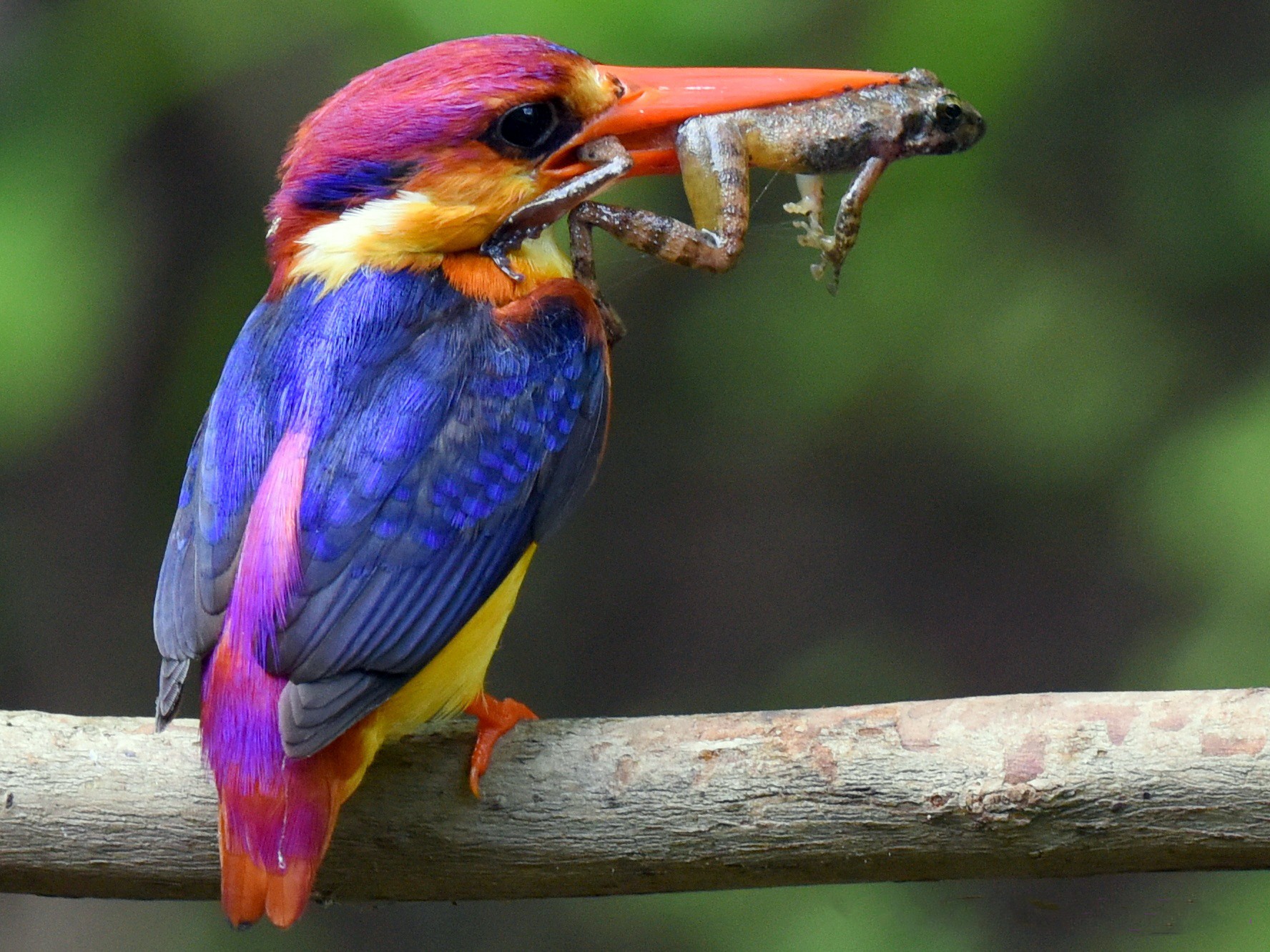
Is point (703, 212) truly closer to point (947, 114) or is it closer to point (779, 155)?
point (779, 155)

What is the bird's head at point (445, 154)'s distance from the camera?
1.91m

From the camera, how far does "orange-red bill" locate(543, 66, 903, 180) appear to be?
6.84 ft

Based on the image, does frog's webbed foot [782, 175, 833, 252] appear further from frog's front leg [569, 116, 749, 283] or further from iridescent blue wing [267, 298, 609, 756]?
iridescent blue wing [267, 298, 609, 756]

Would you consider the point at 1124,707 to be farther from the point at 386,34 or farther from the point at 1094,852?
the point at 386,34

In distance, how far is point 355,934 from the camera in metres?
3.73

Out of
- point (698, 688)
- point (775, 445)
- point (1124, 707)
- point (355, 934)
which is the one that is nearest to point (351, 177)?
point (1124, 707)

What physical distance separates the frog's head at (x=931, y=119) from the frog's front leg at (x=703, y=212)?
236mm

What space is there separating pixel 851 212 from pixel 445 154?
545 mm

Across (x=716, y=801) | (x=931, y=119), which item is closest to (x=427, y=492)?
(x=716, y=801)

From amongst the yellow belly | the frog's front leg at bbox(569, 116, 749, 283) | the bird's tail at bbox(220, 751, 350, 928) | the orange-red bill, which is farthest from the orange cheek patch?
the bird's tail at bbox(220, 751, 350, 928)

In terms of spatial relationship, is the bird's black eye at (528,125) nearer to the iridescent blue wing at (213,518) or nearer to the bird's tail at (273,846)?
the iridescent blue wing at (213,518)

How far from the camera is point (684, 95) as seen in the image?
209 cm

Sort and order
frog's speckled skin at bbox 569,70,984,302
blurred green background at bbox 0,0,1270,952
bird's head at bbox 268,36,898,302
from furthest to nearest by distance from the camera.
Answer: blurred green background at bbox 0,0,1270,952 → frog's speckled skin at bbox 569,70,984,302 → bird's head at bbox 268,36,898,302

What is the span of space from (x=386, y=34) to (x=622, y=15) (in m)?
0.42
